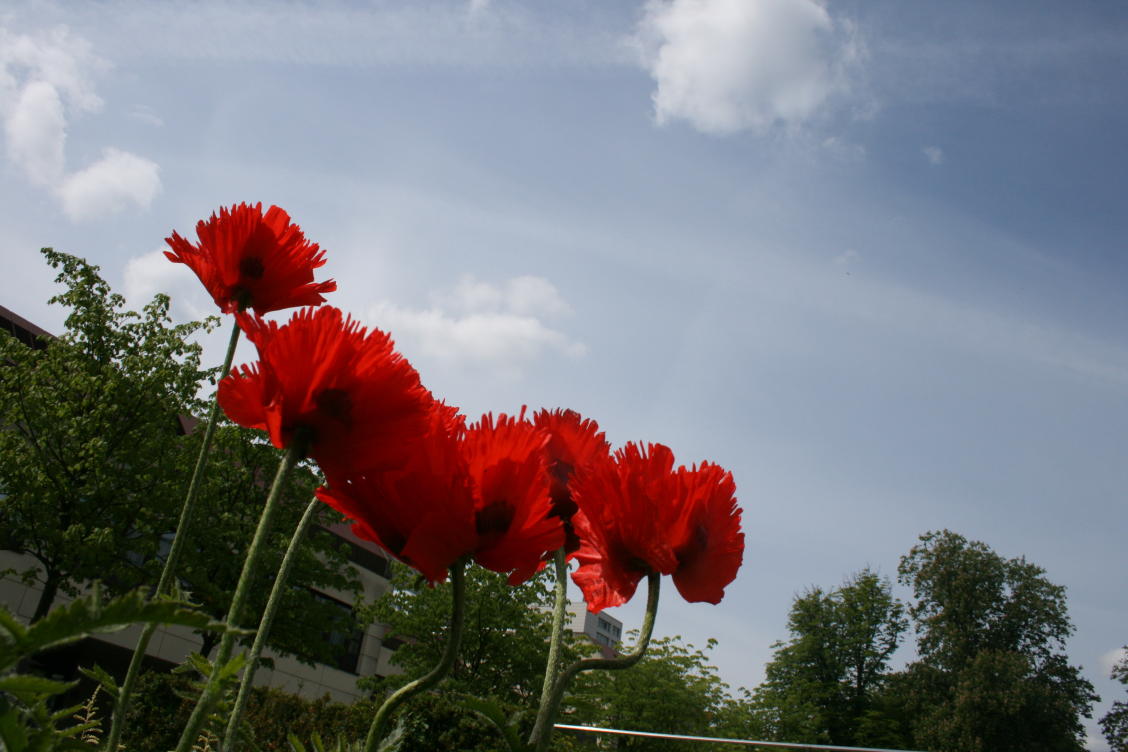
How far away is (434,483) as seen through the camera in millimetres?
683

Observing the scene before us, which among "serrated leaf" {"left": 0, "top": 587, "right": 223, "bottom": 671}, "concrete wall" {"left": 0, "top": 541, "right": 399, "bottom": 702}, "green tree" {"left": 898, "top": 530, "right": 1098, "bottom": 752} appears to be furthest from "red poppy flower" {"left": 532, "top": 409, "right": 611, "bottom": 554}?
"green tree" {"left": 898, "top": 530, "right": 1098, "bottom": 752}

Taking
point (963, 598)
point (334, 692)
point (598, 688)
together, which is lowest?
point (334, 692)

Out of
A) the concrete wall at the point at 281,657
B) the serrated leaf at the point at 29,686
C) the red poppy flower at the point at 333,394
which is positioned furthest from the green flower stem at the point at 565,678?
the concrete wall at the point at 281,657

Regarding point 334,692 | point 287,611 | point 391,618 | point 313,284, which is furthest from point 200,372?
point 334,692

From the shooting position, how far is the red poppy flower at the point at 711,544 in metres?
0.79

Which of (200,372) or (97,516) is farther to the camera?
(200,372)

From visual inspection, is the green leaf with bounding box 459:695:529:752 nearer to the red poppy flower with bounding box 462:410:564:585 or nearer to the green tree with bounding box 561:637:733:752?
the red poppy flower with bounding box 462:410:564:585

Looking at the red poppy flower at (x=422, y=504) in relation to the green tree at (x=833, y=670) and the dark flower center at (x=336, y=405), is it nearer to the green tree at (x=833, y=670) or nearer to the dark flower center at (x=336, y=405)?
the dark flower center at (x=336, y=405)

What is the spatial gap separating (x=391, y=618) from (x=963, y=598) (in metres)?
30.0

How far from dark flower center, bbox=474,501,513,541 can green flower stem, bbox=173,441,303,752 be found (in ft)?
0.57

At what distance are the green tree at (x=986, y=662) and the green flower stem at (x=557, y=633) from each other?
41.6 metres

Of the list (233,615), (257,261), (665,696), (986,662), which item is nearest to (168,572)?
(233,615)

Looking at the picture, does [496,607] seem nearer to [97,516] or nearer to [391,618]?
[391,618]

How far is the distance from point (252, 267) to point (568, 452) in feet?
1.91
